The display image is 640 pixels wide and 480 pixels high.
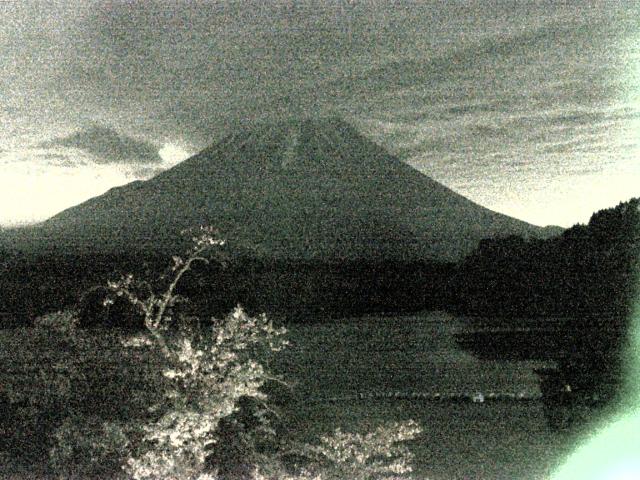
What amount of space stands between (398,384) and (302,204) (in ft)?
248

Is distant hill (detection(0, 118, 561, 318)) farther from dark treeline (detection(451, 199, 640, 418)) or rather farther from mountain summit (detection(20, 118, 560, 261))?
dark treeline (detection(451, 199, 640, 418))

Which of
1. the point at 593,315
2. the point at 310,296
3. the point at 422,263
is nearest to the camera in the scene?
the point at 593,315

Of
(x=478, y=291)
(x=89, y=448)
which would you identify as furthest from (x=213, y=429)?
(x=478, y=291)

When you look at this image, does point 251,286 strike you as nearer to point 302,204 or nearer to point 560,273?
point 560,273

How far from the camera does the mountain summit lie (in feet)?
214

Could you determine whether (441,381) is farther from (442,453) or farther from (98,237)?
(98,237)

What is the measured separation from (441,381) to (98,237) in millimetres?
32983

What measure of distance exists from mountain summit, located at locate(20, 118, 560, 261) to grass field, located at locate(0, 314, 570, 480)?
3432 cm

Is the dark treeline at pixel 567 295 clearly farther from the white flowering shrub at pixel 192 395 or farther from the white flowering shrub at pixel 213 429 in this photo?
the white flowering shrub at pixel 192 395

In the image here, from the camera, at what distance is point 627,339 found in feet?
28.1

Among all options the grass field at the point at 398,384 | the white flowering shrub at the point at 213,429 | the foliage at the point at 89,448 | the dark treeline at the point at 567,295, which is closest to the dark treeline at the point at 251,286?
the grass field at the point at 398,384

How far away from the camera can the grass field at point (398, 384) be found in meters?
7.77

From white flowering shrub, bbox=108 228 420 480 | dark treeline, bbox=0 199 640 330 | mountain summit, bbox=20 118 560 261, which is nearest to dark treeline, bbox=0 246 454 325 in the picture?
dark treeline, bbox=0 199 640 330

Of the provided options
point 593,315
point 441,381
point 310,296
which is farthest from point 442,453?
point 310,296
